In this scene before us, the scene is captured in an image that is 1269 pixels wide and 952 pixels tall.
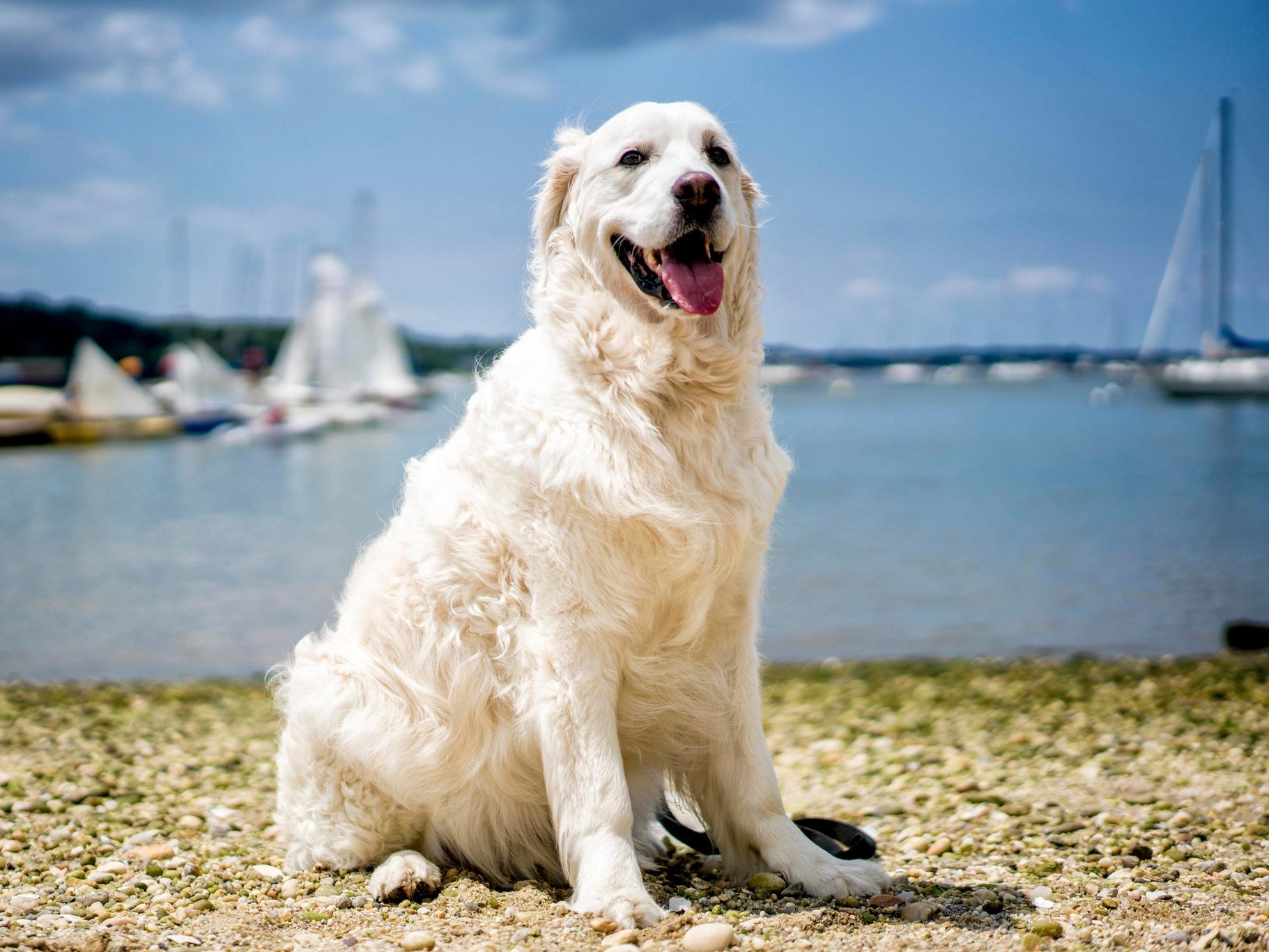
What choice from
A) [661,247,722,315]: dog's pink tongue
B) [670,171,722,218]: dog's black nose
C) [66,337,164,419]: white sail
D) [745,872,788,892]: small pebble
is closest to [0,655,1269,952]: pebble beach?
[745,872,788,892]: small pebble

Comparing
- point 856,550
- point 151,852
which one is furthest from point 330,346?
point 151,852

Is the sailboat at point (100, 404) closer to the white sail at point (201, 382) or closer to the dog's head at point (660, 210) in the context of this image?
the white sail at point (201, 382)

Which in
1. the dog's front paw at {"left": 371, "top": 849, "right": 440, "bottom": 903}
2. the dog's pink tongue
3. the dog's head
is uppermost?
the dog's head

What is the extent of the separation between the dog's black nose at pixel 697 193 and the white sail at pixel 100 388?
1397 inches

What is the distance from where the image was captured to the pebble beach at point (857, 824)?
3.08 m

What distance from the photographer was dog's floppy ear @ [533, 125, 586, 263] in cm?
347

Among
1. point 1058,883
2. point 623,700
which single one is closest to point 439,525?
point 623,700

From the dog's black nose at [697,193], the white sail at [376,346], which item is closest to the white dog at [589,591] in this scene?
the dog's black nose at [697,193]

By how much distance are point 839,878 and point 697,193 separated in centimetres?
220

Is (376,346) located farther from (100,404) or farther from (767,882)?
(767,882)

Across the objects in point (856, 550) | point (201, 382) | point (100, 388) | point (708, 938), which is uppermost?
point (201, 382)

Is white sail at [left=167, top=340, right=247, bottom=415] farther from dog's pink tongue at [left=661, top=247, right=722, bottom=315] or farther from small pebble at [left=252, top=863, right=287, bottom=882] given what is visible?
dog's pink tongue at [left=661, top=247, right=722, bottom=315]

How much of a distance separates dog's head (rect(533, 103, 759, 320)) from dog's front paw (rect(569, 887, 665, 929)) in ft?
5.72

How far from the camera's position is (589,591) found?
10.6 feet
